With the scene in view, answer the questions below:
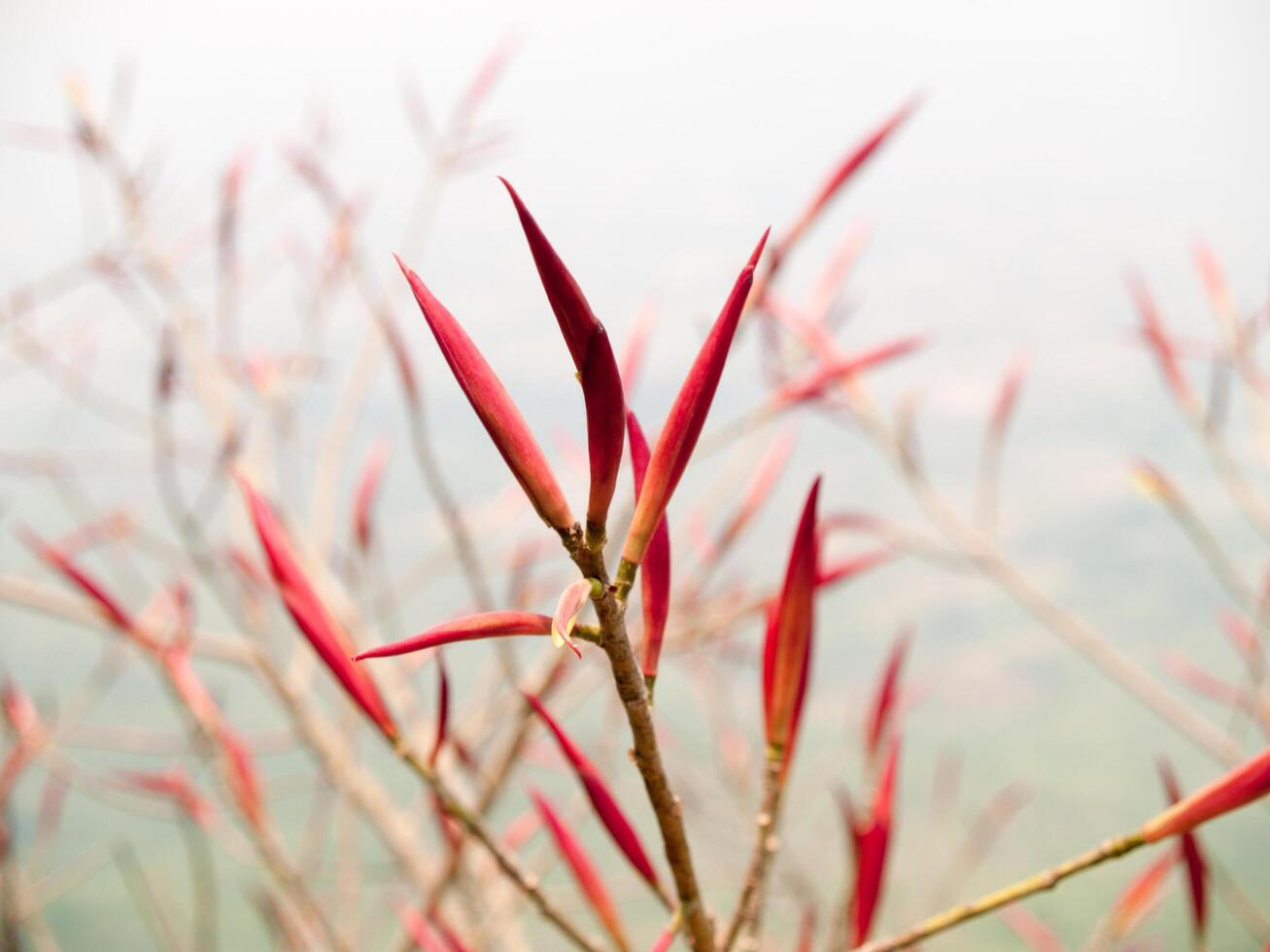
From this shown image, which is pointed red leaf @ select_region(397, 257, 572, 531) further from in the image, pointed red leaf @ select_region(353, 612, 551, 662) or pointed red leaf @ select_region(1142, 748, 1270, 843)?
pointed red leaf @ select_region(1142, 748, 1270, 843)

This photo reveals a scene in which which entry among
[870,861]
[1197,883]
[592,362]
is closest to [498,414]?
[592,362]

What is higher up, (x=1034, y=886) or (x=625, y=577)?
(x=625, y=577)

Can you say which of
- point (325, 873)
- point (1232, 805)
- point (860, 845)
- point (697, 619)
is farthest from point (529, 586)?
point (1232, 805)

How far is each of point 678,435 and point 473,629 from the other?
66 millimetres

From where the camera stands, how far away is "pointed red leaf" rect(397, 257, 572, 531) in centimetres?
22

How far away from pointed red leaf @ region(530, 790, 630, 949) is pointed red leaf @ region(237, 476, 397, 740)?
0.23 ft

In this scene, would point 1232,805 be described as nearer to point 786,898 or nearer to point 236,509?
point 236,509

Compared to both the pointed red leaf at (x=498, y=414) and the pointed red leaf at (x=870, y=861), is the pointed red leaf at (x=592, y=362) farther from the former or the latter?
the pointed red leaf at (x=870, y=861)

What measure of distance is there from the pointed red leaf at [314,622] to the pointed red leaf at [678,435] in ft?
0.47

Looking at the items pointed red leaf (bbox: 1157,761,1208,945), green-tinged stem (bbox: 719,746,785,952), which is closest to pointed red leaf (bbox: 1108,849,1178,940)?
pointed red leaf (bbox: 1157,761,1208,945)

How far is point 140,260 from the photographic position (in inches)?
42.8

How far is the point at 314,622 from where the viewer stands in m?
0.33

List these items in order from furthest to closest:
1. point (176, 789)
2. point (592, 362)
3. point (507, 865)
Result: point (176, 789), point (507, 865), point (592, 362)

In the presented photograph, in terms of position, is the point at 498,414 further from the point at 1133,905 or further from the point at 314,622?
the point at 1133,905
